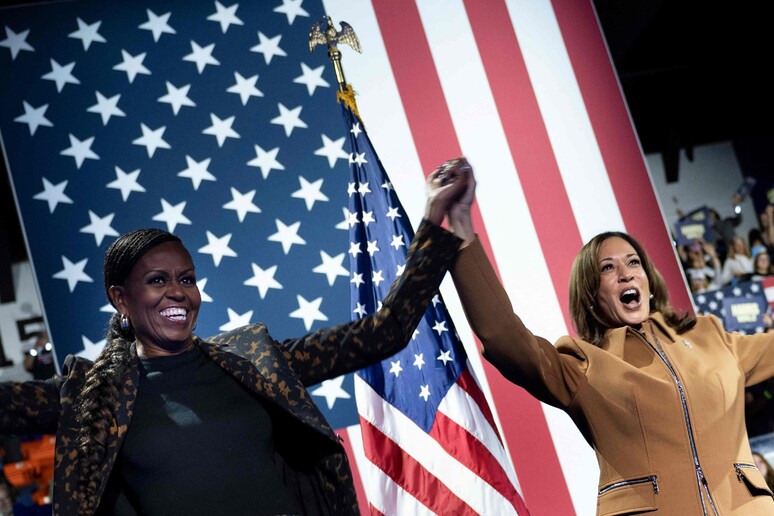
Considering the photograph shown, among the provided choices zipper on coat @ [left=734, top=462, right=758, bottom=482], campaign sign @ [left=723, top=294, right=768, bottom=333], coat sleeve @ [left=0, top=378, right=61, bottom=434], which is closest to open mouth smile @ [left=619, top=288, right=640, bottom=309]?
zipper on coat @ [left=734, top=462, right=758, bottom=482]

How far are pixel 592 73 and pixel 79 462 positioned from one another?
2.78 m

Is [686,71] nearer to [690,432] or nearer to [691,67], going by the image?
[691,67]

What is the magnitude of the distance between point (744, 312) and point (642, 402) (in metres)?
2.85

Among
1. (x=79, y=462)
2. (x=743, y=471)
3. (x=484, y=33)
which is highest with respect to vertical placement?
(x=484, y=33)

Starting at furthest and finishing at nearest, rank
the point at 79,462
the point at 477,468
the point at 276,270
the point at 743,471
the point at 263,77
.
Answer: the point at 263,77
the point at 276,270
the point at 477,468
the point at 743,471
the point at 79,462

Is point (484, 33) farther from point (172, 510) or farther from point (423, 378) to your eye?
point (172, 510)

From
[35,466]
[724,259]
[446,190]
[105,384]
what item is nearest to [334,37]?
[446,190]

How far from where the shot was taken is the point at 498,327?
7.28 feet

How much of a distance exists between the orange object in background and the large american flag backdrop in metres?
2.18

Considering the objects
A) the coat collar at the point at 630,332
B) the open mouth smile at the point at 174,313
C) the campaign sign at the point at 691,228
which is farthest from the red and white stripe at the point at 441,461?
the campaign sign at the point at 691,228

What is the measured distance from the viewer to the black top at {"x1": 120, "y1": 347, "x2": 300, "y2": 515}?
164cm

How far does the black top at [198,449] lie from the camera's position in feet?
5.40

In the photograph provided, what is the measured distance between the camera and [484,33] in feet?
11.9

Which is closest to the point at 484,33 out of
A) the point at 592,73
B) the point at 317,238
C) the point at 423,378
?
the point at 592,73
